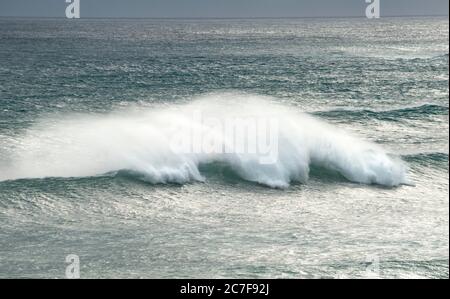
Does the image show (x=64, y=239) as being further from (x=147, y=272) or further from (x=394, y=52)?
(x=394, y=52)

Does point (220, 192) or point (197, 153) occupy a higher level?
point (197, 153)

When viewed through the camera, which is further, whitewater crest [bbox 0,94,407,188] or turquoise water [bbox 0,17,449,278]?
whitewater crest [bbox 0,94,407,188]

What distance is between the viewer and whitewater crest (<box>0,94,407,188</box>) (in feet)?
65.1

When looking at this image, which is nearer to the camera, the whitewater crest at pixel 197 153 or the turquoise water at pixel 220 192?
the turquoise water at pixel 220 192

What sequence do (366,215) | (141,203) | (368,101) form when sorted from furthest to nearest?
(368,101)
(141,203)
(366,215)

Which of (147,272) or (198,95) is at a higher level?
(198,95)

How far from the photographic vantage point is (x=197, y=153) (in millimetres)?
21109

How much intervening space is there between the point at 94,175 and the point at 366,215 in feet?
27.3

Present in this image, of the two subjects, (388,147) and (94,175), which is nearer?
(94,175)

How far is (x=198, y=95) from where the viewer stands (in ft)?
134

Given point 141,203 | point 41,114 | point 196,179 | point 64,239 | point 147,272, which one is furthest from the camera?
point 41,114

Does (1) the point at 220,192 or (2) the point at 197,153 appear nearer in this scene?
(1) the point at 220,192

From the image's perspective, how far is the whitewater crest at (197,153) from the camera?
1984cm

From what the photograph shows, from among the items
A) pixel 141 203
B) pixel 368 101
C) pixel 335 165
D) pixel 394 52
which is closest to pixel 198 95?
pixel 368 101
